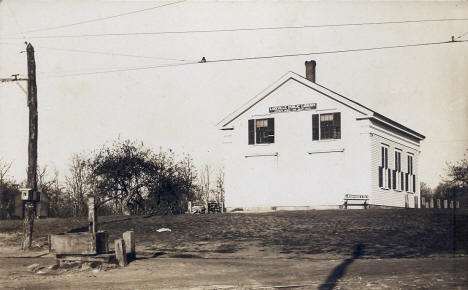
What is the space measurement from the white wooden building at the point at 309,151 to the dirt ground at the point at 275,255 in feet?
11.8

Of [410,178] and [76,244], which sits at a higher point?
[410,178]

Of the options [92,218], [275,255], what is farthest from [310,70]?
[92,218]

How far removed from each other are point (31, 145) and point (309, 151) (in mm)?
15746

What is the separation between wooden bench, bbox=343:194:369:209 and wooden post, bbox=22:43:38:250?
16321 mm

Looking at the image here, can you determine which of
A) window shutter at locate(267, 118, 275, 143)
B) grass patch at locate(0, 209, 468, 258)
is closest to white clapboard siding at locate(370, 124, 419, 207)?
grass patch at locate(0, 209, 468, 258)

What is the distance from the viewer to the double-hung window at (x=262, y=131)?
36.9 metres

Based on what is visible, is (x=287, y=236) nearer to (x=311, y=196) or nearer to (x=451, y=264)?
(x=451, y=264)

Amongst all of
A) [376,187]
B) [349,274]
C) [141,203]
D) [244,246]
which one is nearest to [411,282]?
[349,274]

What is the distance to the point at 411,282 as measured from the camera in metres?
14.9

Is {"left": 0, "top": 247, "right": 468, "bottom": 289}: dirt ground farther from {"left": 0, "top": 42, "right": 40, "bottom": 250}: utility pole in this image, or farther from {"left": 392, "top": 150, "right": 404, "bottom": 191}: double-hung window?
{"left": 392, "top": 150, "right": 404, "bottom": 191}: double-hung window

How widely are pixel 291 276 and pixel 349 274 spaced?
1482mm

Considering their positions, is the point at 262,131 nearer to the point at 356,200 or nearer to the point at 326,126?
the point at 326,126

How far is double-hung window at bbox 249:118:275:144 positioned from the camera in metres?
36.9

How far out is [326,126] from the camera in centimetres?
3522
